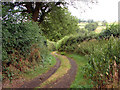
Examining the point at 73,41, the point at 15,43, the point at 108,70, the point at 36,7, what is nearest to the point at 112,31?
the point at 73,41

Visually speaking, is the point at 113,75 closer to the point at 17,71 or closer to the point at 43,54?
the point at 17,71

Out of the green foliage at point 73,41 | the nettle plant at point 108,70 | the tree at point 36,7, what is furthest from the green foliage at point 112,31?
the nettle plant at point 108,70

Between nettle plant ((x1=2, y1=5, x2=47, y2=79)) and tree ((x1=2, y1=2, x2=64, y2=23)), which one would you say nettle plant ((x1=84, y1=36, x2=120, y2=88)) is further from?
tree ((x1=2, y1=2, x2=64, y2=23))

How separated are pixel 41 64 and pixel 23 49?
5.74ft

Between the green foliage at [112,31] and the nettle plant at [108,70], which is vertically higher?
the green foliage at [112,31]

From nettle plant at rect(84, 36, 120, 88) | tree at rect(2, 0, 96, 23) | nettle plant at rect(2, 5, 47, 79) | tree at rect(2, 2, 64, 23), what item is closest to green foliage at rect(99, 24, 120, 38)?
tree at rect(2, 0, 96, 23)

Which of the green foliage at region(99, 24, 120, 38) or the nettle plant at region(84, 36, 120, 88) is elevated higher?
the green foliage at region(99, 24, 120, 38)

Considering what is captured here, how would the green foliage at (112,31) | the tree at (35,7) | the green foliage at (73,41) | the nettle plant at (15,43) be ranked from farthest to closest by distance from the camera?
the green foliage at (73,41), the green foliage at (112,31), the tree at (35,7), the nettle plant at (15,43)

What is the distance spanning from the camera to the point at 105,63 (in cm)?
309

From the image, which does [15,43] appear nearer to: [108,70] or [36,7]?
[108,70]

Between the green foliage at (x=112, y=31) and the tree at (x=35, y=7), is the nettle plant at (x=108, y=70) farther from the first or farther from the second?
the tree at (x=35, y=7)

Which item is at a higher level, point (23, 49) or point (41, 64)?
point (23, 49)

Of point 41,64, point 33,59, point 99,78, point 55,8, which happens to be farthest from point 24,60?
point 55,8

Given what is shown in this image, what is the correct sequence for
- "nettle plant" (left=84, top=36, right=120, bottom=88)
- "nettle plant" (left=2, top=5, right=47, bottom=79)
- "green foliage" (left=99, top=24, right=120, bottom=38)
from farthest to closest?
"green foliage" (left=99, top=24, right=120, bottom=38), "nettle plant" (left=2, top=5, right=47, bottom=79), "nettle plant" (left=84, top=36, right=120, bottom=88)
